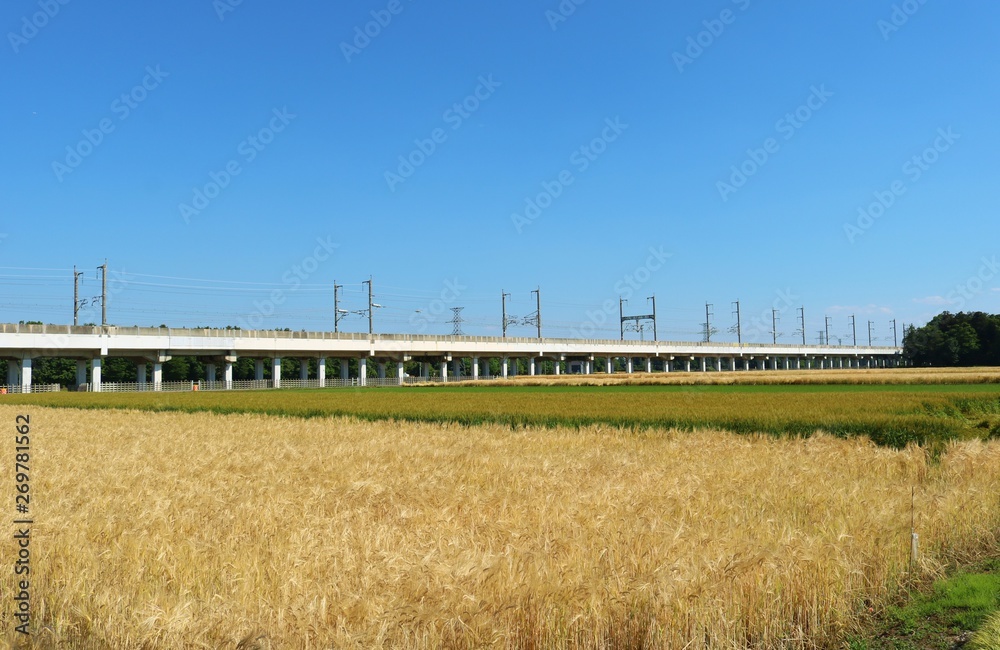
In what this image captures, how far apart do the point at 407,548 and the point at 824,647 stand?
402 centimetres

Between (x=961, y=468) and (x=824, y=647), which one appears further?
(x=961, y=468)

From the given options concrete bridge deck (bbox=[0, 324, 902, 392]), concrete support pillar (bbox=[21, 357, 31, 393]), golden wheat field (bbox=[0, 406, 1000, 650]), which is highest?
concrete bridge deck (bbox=[0, 324, 902, 392])

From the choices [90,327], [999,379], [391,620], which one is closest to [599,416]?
[391,620]

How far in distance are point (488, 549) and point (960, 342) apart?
177 metres

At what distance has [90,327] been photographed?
72375 mm

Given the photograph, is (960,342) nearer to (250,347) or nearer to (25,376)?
(250,347)

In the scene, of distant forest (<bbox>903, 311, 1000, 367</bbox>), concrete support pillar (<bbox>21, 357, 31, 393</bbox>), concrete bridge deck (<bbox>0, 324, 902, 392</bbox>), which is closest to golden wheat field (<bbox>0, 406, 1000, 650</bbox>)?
concrete bridge deck (<bbox>0, 324, 902, 392</bbox>)

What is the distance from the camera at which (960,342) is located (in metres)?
151

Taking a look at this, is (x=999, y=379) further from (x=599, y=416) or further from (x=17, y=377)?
(x=17, y=377)

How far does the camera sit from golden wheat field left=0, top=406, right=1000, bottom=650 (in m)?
5.35

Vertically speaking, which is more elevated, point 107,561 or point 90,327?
point 90,327

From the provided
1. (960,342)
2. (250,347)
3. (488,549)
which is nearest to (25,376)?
(250,347)

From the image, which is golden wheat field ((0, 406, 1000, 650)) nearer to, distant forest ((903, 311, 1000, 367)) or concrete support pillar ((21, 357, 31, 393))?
concrete support pillar ((21, 357, 31, 393))

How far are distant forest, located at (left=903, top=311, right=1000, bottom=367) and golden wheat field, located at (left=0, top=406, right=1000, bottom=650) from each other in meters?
166
